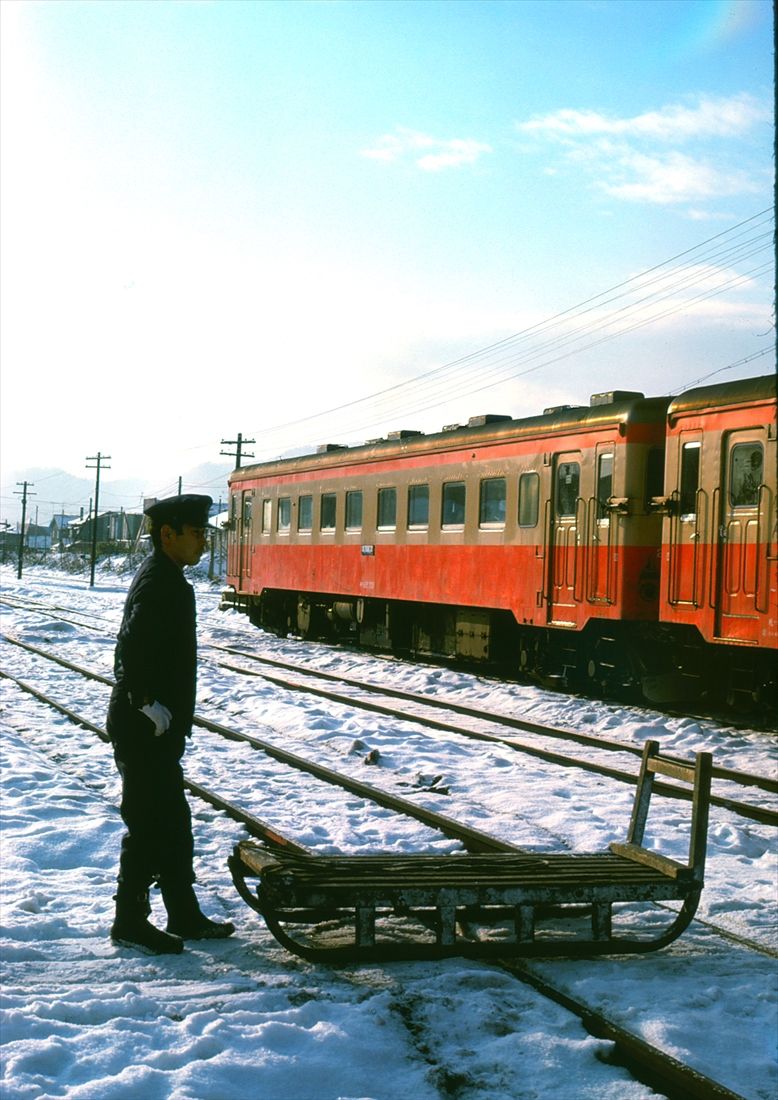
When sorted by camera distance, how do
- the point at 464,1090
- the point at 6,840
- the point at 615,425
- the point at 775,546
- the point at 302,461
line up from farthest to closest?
1. the point at 302,461
2. the point at 615,425
3. the point at 775,546
4. the point at 6,840
5. the point at 464,1090

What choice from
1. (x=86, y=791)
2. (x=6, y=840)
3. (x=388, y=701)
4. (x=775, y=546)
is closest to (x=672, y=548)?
(x=775, y=546)

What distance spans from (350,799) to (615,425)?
6936 mm

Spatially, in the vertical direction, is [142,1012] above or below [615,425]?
below

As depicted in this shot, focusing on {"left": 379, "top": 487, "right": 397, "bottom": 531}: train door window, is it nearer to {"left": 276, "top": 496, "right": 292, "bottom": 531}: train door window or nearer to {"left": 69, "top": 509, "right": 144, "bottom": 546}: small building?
{"left": 276, "top": 496, "right": 292, "bottom": 531}: train door window

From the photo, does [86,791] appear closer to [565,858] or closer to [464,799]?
[464,799]

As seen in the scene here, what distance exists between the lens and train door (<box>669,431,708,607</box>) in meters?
12.4

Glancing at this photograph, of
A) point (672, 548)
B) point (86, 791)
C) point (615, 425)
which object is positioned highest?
point (615, 425)

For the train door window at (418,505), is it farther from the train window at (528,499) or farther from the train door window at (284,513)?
the train door window at (284,513)

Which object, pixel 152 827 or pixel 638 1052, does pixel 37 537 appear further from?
pixel 638 1052

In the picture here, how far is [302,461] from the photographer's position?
73.9 ft

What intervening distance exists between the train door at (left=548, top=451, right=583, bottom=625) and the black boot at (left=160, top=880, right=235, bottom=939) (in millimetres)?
9631

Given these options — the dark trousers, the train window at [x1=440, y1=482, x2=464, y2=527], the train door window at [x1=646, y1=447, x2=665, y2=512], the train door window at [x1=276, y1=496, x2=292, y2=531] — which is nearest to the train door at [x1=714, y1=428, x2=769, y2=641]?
the train door window at [x1=646, y1=447, x2=665, y2=512]

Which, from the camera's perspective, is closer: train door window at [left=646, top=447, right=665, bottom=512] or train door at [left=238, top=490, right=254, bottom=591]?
train door window at [left=646, top=447, right=665, bottom=512]

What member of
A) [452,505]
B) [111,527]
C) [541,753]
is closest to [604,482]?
[452,505]
